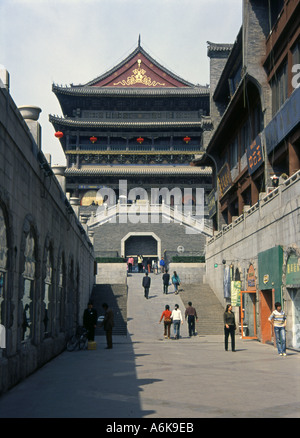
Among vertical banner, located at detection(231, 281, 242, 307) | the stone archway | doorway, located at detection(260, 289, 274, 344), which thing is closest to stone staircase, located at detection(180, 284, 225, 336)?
vertical banner, located at detection(231, 281, 242, 307)

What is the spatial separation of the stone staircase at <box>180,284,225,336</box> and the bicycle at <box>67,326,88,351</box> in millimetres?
7402

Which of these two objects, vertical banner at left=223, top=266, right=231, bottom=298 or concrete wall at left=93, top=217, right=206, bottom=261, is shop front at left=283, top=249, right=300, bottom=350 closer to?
vertical banner at left=223, top=266, right=231, bottom=298

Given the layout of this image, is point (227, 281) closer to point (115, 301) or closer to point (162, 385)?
point (115, 301)

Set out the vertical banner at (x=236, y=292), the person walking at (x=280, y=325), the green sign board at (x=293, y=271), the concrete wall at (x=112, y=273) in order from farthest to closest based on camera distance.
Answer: the concrete wall at (x=112, y=273), the vertical banner at (x=236, y=292), the green sign board at (x=293, y=271), the person walking at (x=280, y=325)

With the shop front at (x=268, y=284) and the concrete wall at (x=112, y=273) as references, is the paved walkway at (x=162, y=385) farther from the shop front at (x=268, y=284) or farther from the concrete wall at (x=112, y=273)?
the concrete wall at (x=112, y=273)

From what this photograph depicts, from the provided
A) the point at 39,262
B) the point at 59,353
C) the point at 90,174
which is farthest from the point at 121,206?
the point at 39,262

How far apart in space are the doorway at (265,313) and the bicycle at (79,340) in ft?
20.1

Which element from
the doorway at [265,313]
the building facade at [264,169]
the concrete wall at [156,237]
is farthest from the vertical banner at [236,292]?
the concrete wall at [156,237]

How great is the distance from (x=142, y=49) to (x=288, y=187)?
49.1 m

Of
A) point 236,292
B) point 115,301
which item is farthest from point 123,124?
point 236,292

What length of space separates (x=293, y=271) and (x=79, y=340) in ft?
22.9

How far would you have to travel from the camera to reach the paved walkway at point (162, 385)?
730 centimetres

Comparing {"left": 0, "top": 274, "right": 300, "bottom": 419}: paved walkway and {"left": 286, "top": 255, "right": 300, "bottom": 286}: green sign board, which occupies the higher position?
{"left": 286, "top": 255, "right": 300, "bottom": 286}: green sign board

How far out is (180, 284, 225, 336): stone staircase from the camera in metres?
25.0
